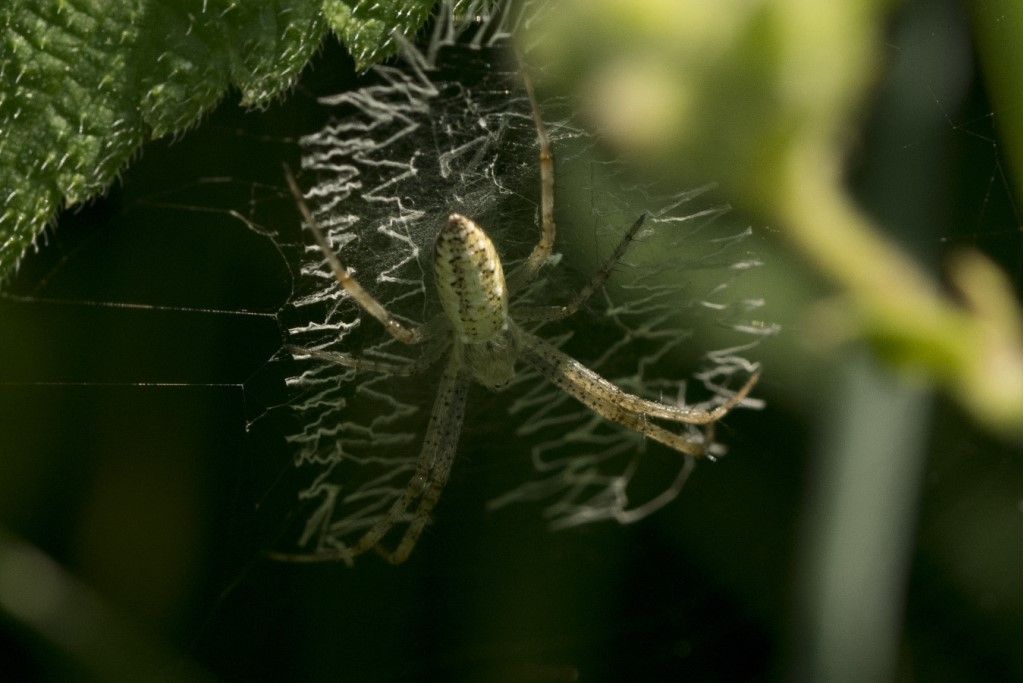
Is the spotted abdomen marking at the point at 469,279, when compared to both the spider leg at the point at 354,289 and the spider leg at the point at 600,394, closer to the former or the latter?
the spider leg at the point at 354,289

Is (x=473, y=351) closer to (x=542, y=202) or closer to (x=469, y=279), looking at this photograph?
(x=469, y=279)

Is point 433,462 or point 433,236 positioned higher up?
point 433,236

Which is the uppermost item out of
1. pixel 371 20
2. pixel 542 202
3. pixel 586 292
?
pixel 371 20

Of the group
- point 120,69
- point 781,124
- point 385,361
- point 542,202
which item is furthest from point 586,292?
point 120,69

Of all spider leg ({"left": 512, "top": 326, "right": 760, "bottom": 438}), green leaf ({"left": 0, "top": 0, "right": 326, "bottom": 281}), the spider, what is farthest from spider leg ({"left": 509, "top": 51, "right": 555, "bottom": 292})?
green leaf ({"left": 0, "top": 0, "right": 326, "bottom": 281})

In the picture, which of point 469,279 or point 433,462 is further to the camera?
point 433,462

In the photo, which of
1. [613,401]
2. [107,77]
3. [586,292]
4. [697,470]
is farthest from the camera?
[697,470]

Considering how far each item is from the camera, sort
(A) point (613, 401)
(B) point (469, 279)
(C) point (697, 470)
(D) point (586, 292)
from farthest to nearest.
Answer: (C) point (697, 470) → (A) point (613, 401) → (D) point (586, 292) → (B) point (469, 279)

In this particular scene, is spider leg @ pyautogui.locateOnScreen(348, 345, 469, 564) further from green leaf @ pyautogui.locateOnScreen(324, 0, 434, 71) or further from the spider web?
green leaf @ pyautogui.locateOnScreen(324, 0, 434, 71)
